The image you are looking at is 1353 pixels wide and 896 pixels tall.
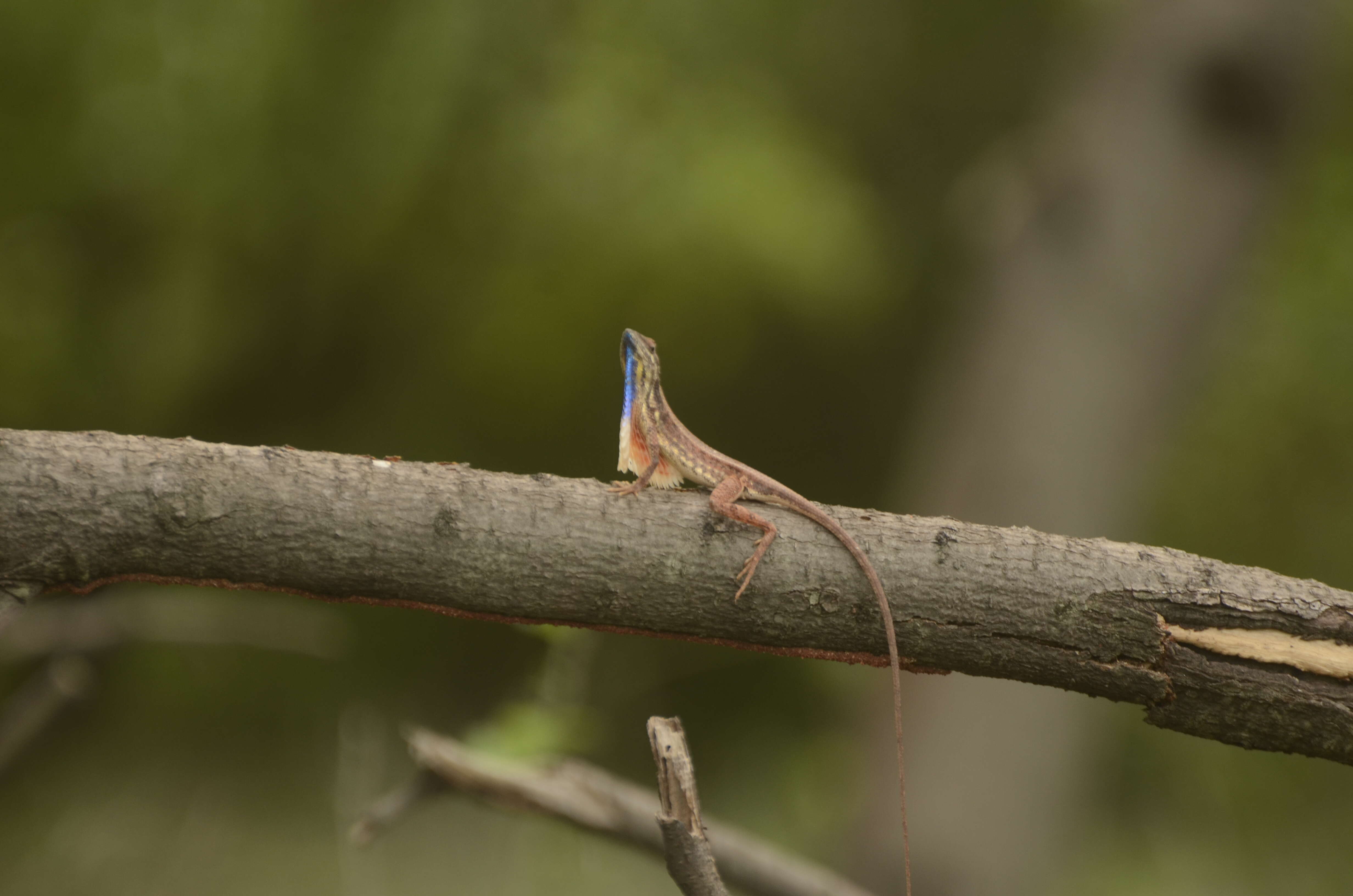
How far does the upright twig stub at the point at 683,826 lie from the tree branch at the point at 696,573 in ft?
1.43

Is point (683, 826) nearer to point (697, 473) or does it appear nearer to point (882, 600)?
point (882, 600)

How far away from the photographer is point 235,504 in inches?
91.9

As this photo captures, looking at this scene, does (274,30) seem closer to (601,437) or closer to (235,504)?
(601,437)

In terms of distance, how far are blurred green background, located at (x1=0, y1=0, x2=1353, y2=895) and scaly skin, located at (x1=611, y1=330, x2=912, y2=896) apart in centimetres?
102

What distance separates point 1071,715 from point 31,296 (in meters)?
6.69

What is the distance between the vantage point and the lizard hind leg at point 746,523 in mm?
2553

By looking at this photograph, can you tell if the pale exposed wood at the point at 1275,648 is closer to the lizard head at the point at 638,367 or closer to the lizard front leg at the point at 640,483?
the lizard front leg at the point at 640,483

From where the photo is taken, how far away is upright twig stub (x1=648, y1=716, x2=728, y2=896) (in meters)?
2.20

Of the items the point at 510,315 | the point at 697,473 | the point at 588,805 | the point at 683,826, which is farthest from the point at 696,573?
the point at 510,315

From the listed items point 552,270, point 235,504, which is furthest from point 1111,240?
point 235,504

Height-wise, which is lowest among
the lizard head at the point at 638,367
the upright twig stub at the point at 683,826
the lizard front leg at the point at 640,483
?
the upright twig stub at the point at 683,826

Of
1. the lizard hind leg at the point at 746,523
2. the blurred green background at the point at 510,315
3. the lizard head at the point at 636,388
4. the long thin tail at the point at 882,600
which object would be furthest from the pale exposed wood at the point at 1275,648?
the blurred green background at the point at 510,315

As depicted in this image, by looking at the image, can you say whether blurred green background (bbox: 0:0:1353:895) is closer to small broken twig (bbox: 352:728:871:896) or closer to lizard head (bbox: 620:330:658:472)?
small broken twig (bbox: 352:728:871:896)

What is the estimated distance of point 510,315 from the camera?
6.37 meters
